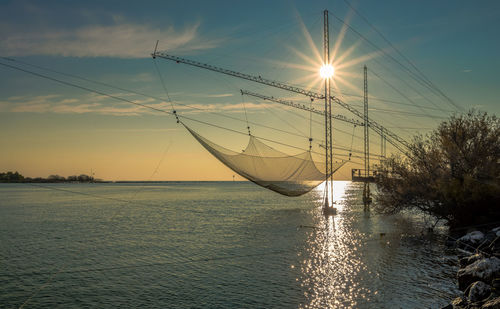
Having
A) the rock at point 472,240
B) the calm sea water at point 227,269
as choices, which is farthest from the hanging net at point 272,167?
the rock at point 472,240

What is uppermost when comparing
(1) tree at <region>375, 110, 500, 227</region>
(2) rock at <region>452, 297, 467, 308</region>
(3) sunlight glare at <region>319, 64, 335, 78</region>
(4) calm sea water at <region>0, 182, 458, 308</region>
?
(3) sunlight glare at <region>319, 64, 335, 78</region>

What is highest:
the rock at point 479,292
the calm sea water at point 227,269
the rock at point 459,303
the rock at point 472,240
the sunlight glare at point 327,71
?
the sunlight glare at point 327,71

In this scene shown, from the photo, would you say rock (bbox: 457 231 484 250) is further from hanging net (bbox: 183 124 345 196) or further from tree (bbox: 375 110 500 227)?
hanging net (bbox: 183 124 345 196)

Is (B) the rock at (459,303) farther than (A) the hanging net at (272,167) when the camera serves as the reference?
No

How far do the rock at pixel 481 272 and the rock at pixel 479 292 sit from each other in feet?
3.28

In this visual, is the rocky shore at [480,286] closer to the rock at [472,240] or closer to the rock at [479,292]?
the rock at [479,292]

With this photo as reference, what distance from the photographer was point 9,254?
20.1m

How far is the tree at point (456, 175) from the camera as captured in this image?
2222 centimetres

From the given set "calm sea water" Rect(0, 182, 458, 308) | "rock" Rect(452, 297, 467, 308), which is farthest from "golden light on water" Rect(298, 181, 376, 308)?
"rock" Rect(452, 297, 467, 308)

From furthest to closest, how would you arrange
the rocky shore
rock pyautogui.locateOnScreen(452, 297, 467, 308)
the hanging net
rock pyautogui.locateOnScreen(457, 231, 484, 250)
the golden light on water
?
the hanging net < rock pyautogui.locateOnScreen(457, 231, 484, 250) < the golden light on water < rock pyautogui.locateOnScreen(452, 297, 467, 308) < the rocky shore

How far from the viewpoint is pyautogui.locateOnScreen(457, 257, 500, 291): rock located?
11476 mm

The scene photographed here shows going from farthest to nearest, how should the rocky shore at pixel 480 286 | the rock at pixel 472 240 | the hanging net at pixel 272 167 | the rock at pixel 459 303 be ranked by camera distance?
the hanging net at pixel 272 167 < the rock at pixel 472 240 < the rock at pixel 459 303 < the rocky shore at pixel 480 286

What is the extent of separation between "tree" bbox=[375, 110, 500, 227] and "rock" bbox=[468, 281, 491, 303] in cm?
1315

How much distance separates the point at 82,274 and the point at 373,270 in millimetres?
12574
